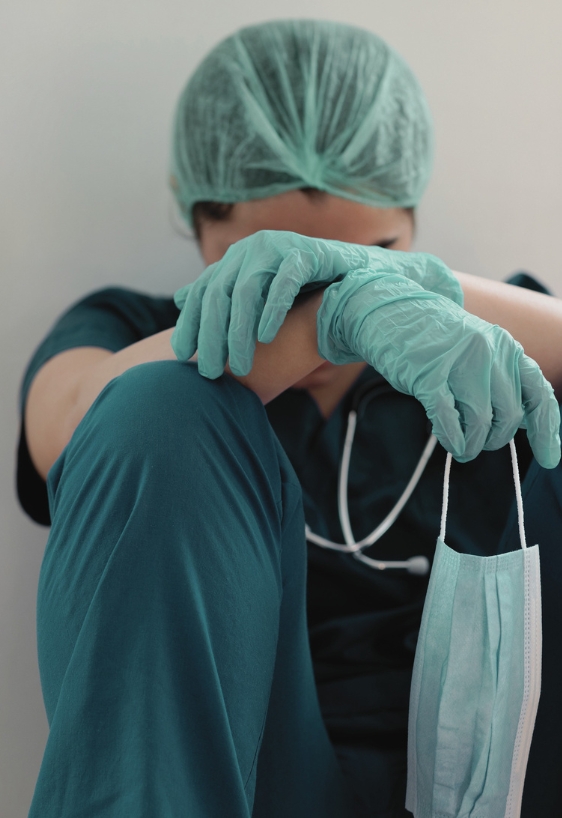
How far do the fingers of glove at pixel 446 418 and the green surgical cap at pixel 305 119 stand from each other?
0.36m

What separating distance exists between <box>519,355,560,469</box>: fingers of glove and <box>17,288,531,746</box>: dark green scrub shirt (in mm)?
225

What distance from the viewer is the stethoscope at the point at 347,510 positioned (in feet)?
2.57

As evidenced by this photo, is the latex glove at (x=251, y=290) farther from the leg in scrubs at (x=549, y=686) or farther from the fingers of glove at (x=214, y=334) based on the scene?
the leg in scrubs at (x=549, y=686)

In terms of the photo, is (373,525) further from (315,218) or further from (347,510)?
(315,218)

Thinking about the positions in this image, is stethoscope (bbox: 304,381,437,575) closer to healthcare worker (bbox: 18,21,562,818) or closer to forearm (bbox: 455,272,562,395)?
healthcare worker (bbox: 18,21,562,818)

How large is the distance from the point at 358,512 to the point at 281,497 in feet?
0.83

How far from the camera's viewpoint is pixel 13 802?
1.05 m

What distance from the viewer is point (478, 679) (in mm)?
555

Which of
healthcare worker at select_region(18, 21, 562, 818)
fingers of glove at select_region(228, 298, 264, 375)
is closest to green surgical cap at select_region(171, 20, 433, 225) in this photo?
healthcare worker at select_region(18, 21, 562, 818)

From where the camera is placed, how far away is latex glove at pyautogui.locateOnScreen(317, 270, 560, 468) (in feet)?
1.70

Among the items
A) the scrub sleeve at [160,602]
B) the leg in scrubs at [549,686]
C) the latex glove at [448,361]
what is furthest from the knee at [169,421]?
the leg in scrubs at [549,686]

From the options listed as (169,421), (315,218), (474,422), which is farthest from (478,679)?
(315,218)

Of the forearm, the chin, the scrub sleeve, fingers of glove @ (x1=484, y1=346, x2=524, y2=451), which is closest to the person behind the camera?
the scrub sleeve

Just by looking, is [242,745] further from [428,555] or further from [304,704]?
[428,555]
